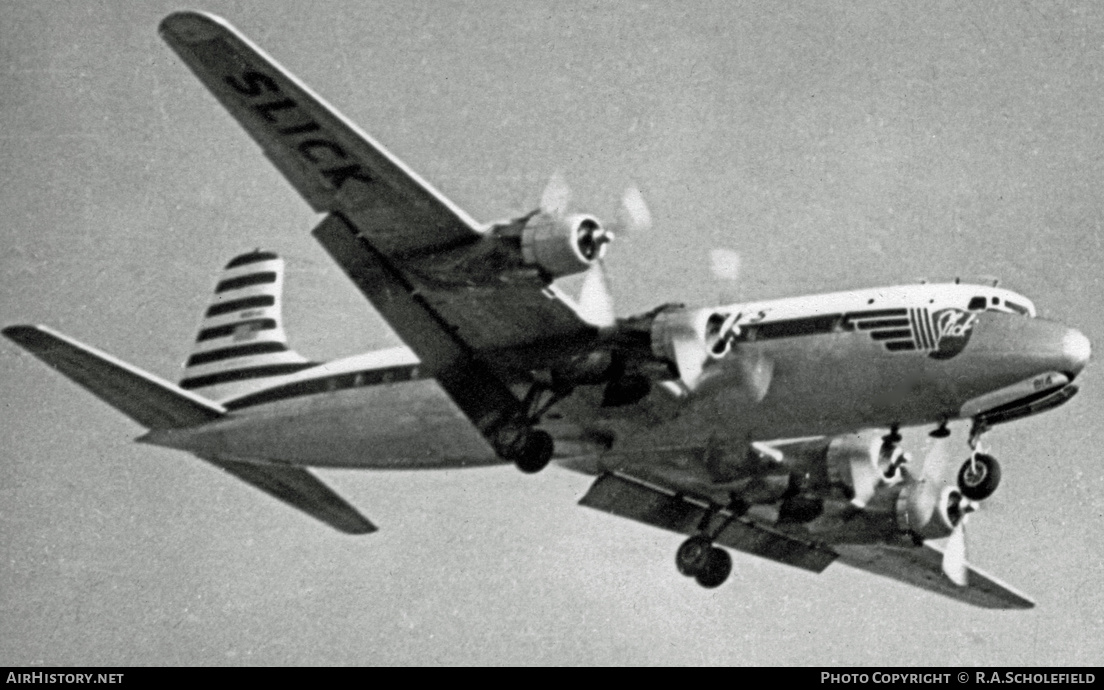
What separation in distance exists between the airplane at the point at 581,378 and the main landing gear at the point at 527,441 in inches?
1.3

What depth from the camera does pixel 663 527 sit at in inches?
1211

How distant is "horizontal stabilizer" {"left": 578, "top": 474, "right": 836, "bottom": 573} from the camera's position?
2961 cm

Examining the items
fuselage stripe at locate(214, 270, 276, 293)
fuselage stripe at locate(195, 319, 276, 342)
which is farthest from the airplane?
fuselage stripe at locate(214, 270, 276, 293)

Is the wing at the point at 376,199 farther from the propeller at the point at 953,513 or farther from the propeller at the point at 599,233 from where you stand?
the propeller at the point at 953,513

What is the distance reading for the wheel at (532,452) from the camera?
2562cm

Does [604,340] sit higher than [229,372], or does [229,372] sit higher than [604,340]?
[604,340]

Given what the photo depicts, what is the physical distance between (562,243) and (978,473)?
7.22 meters

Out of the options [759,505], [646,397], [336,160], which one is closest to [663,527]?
[759,505]

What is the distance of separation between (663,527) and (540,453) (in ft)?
19.0

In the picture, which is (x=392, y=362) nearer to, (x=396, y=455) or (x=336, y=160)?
(x=396, y=455)

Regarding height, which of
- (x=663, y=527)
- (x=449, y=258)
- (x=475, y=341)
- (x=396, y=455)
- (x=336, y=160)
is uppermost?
(x=336, y=160)

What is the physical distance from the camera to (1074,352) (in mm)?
23547

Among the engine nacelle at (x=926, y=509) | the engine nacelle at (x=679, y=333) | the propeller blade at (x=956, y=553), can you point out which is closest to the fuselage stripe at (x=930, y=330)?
the engine nacelle at (x=679, y=333)

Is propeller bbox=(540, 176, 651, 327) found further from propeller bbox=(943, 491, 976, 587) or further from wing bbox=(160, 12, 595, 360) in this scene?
propeller bbox=(943, 491, 976, 587)
